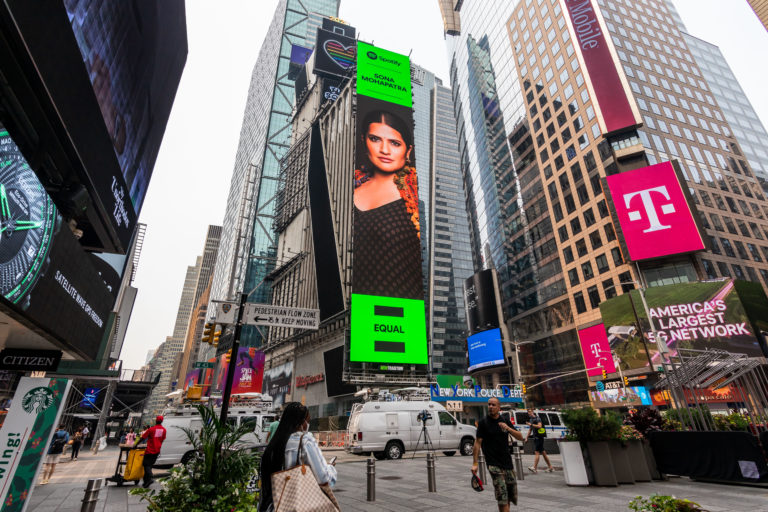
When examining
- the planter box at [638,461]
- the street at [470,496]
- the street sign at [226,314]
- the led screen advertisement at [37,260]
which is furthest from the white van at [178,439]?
the planter box at [638,461]

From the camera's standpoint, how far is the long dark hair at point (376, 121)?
50.0 metres

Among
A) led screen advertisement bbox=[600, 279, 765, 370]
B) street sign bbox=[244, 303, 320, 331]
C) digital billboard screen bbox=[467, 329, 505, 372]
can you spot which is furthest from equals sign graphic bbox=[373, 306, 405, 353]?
street sign bbox=[244, 303, 320, 331]

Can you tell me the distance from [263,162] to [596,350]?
7103 centimetres

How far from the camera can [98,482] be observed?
5.52 m

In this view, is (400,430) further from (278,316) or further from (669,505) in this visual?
(669,505)

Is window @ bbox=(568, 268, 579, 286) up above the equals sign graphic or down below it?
above

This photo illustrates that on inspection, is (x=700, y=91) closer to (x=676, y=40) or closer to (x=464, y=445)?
(x=676, y=40)

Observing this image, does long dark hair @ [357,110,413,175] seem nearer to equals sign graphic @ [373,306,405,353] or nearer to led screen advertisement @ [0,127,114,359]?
equals sign graphic @ [373,306,405,353]

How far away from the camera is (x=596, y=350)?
46.0 m

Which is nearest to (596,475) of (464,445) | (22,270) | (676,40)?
(464,445)

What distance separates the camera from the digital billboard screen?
2375 inches

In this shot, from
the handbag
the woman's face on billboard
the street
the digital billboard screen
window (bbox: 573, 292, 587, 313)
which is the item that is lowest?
the street

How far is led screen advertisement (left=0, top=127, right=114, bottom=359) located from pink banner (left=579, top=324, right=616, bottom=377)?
4653 centimetres

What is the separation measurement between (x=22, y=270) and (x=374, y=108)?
5269 centimetres
